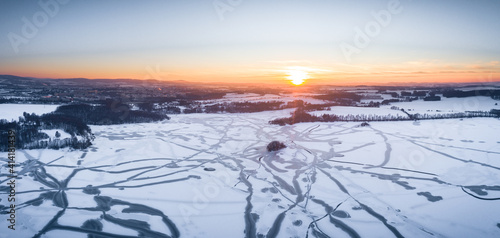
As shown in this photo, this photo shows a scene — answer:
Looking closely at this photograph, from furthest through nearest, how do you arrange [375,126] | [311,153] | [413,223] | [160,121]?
[160,121] < [375,126] < [311,153] < [413,223]

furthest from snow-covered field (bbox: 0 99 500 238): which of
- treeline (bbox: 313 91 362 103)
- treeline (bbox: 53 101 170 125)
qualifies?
treeline (bbox: 313 91 362 103)

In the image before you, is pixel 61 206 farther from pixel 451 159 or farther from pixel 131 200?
pixel 451 159

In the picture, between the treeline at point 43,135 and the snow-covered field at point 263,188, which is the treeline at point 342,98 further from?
the treeline at point 43,135

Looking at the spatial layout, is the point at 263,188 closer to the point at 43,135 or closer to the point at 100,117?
the point at 43,135

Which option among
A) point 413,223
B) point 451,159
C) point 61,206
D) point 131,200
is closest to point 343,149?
point 451,159

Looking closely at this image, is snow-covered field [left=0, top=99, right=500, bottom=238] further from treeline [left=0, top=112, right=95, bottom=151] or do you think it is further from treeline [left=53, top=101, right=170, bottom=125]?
treeline [left=53, top=101, right=170, bottom=125]

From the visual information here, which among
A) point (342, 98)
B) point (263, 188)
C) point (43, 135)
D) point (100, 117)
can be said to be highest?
point (342, 98)

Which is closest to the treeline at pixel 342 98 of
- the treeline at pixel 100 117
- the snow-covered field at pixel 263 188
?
the snow-covered field at pixel 263 188

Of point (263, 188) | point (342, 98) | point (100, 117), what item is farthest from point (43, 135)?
point (342, 98)
